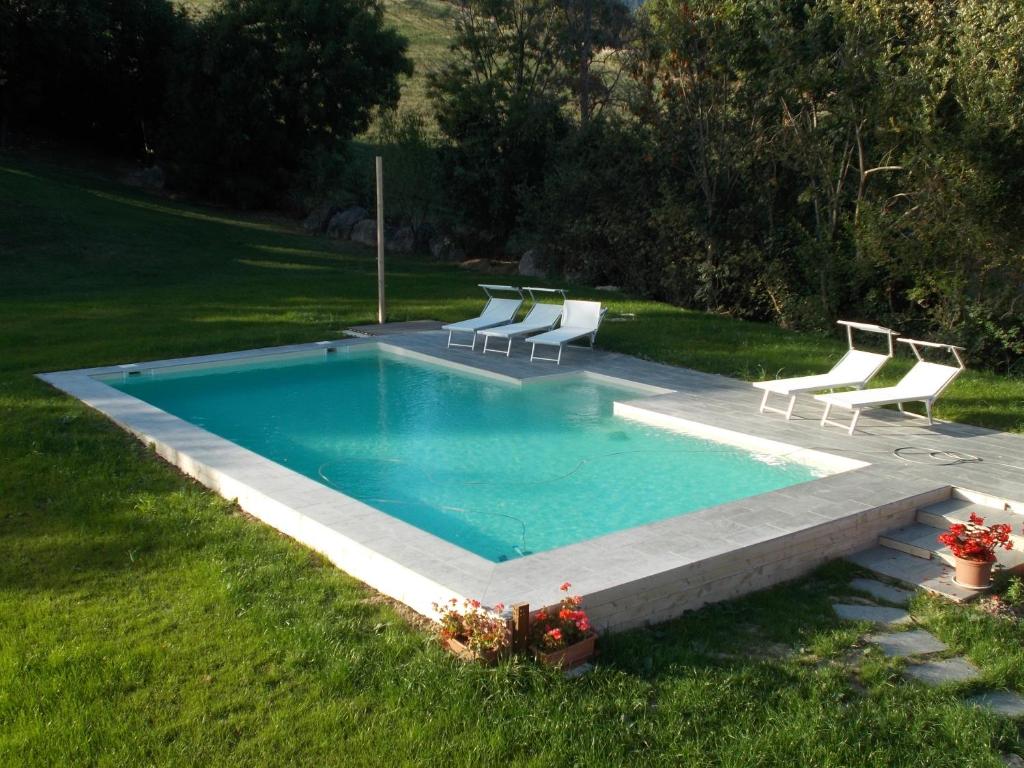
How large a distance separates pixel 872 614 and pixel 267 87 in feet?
88.7

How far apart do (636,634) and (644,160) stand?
43.6ft

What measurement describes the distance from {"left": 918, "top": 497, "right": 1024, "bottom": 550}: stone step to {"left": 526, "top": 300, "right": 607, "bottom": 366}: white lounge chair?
17.6ft

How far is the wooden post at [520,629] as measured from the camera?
3.92 metres

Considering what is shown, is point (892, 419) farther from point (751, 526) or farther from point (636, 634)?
point (636, 634)

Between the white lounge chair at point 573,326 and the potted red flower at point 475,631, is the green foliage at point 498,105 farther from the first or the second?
the potted red flower at point 475,631

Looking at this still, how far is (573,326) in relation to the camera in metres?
11.7

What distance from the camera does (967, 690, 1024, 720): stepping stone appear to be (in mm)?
3783

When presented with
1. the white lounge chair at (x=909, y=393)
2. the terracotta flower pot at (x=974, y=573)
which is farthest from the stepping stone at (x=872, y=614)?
the white lounge chair at (x=909, y=393)

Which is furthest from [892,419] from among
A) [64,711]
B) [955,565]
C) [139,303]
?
[139,303]

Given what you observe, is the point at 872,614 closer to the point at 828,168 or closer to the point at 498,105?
the point at 828,168

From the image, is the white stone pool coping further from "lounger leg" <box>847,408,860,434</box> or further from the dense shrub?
the dense shrub

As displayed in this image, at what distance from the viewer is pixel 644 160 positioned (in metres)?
16.5

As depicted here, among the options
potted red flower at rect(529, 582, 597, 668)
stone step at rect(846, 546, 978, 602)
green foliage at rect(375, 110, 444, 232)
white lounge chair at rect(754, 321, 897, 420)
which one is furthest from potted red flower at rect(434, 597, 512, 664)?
green foliage at rect(375, 110, 444, 232)

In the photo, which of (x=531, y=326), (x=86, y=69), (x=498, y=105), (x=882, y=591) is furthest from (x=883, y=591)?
(x=86, y=69)
